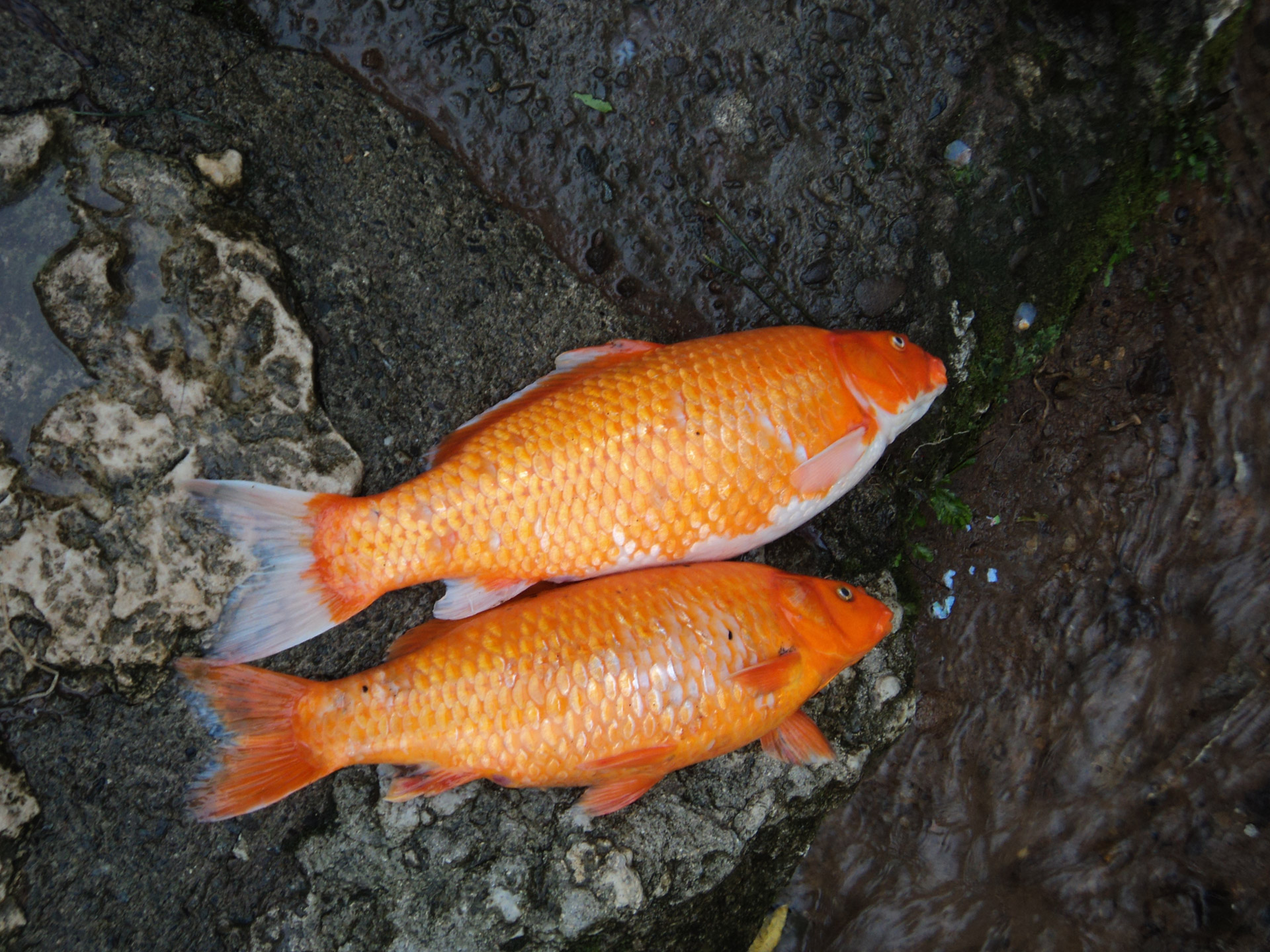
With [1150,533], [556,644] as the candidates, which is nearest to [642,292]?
[556,644]

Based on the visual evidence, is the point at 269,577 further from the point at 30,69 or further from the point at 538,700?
the point at 30,69

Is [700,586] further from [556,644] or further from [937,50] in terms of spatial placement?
[937,50]

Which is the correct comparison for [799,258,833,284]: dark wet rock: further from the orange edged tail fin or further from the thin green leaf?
the orange edged tail fin

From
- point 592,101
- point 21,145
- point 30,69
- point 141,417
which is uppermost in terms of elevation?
point 592,101

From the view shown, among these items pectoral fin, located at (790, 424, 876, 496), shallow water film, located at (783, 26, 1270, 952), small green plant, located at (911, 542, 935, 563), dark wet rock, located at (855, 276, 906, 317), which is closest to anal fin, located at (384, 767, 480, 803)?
pectoral fin, located at (790, 424, 876, 496)

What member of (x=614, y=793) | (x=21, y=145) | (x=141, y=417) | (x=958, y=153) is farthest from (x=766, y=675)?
(x=21, y=145)

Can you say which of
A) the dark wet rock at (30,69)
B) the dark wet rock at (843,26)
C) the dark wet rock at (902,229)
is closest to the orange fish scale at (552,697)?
the dark wet rock at (902,229)
